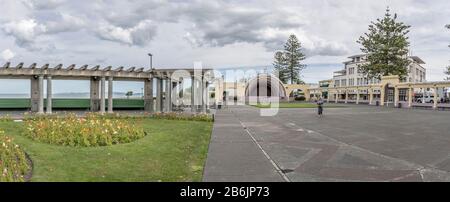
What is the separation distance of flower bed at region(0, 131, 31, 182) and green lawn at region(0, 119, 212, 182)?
224 mm

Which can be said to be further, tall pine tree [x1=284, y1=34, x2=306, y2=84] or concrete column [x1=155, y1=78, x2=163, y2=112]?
tall pine tree [x1=284, y1=34, x2=306, y2=84]

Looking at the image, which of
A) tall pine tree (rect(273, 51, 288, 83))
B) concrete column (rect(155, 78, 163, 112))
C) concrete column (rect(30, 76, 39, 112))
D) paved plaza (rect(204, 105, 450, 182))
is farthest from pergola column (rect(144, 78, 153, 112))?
tall pine tree (rect(273, 51, 288, 83))

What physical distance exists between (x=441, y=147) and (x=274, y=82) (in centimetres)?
6303

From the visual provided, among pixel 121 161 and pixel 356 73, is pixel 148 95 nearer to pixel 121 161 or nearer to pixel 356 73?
pixel 121 161

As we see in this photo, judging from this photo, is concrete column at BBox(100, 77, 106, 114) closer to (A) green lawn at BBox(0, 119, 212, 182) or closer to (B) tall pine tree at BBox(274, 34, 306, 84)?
(A) green lawn at BBox(0, 119, 212, 182)

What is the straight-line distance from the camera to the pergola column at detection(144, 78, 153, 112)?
32125 mm

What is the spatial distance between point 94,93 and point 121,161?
25.1 m

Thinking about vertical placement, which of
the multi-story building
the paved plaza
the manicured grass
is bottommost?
the paved plaza

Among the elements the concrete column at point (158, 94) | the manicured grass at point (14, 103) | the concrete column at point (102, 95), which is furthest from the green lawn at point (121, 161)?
the manicured grass at point (14, 103)

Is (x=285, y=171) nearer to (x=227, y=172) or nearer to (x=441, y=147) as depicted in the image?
(x=227, y=172)

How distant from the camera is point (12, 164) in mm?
7078

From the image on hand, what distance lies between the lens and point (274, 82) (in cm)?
7362

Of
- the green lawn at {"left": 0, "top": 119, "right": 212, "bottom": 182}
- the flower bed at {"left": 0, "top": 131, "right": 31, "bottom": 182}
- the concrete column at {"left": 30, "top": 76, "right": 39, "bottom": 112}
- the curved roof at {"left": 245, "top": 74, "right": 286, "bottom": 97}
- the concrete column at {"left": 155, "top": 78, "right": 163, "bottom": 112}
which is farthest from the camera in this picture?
the curved roof at {"left": 245, "top": 74, "right": 286, "bottom": 97}
